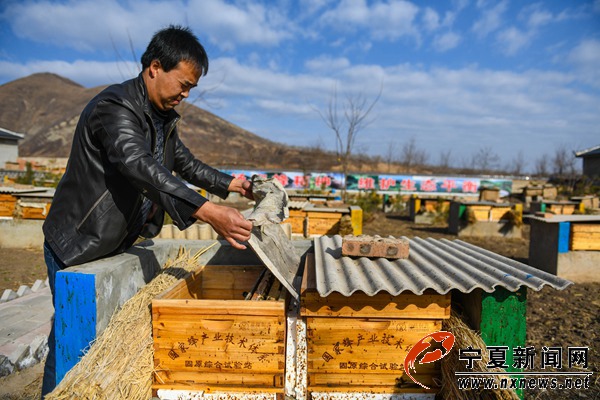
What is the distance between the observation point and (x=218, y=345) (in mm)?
2221

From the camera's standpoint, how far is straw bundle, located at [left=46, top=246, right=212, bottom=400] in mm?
1910

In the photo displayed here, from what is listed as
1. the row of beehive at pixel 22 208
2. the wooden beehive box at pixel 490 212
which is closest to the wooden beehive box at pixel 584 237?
the wooden beehive box at pixel 490 212

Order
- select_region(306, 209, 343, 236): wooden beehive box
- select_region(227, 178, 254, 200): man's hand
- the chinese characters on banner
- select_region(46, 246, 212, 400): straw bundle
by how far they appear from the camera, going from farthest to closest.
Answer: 1. the chinese characters on banner
2. select_region(306, 209, 343, 236): wooden beehive box
3. select_region(227, 178, 254, 200): man's hand
4. select_region(46, 246, 212, 400): straw bundle

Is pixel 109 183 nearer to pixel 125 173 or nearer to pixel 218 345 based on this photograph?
pixel 125 173

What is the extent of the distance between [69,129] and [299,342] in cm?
7762

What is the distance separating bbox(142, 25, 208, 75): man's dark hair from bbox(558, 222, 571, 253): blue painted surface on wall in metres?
8.06

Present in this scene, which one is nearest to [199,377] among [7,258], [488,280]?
[488,280]

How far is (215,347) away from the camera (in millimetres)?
2223

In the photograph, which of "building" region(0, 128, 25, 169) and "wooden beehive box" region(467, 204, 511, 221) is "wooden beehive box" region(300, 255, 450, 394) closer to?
"wooden beehive box" region(467, 204, 511, 221)

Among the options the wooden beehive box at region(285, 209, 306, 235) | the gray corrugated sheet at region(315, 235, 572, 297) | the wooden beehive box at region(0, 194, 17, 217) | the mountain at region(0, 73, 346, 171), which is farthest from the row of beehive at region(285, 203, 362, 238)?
the mountain at region(0, 73, 346, 171)

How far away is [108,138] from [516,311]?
101 inches

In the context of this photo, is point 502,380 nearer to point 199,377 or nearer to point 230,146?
point 199,377

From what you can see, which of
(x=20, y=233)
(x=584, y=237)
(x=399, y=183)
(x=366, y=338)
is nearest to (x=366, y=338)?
(x=366, y=338)

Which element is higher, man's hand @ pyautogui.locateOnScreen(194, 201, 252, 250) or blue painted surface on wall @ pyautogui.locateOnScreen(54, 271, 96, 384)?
man's hand @ pyautogui.locateOnScreen(194, 201, 252, 250)
